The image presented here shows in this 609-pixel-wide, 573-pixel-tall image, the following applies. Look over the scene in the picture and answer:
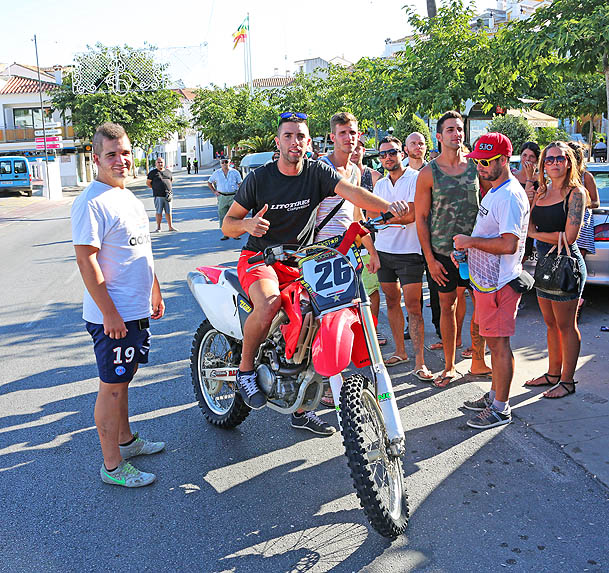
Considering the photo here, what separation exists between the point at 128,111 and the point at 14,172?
42.1ft

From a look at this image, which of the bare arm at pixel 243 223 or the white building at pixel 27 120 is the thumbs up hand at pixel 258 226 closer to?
the bare arm at pixel 243 223

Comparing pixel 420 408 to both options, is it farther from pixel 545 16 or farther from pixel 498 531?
pixel 545 16

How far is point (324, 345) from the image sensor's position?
3486 millimetres

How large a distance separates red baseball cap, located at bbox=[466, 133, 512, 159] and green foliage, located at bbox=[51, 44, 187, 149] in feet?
138

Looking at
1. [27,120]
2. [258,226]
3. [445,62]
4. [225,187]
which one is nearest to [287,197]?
[258,226]

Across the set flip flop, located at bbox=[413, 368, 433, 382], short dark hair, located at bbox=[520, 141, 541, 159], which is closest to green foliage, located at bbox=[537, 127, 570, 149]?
short dark hair, located at bbox=[520, 141, 541, 159]

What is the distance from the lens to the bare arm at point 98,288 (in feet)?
12.4

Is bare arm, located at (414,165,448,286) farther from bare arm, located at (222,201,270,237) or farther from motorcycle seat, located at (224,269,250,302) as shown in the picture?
bare arm, located at (222,201,270,237)

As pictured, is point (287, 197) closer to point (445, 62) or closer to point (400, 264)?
point (400, 264)

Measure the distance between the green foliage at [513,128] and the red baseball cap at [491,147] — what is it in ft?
46.6

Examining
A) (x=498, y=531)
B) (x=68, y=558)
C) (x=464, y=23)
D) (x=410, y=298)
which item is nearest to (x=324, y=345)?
(x=498, y=531)

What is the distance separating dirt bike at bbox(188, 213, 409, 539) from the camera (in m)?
3.36


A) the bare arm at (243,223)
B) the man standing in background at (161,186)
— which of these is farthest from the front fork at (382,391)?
the man standing in background at (161,186)

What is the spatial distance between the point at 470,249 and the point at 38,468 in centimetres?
328
